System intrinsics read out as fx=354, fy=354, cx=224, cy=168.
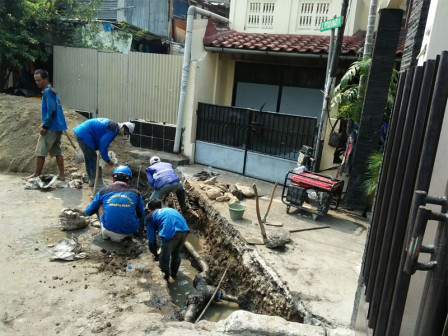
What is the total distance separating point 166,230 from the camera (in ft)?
15.3

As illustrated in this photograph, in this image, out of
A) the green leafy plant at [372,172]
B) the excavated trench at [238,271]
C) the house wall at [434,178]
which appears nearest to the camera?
the house wall at [434,178]

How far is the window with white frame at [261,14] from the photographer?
10.2 m

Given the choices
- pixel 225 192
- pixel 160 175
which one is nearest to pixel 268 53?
pixel 225 192

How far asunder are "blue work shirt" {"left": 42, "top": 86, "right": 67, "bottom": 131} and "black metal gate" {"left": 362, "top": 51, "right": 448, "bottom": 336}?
609 centimetres

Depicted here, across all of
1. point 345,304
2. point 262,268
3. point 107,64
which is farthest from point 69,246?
point 107,64

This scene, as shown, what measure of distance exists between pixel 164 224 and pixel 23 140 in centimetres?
518

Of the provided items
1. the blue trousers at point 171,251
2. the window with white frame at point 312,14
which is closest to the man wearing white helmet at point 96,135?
the blue trousers at point 171,251

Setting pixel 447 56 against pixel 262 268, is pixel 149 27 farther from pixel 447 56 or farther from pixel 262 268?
pixel 447 56

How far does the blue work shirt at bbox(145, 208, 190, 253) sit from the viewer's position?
4.66 meters

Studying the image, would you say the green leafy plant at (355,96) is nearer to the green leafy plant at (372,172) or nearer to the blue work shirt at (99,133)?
the green leafy plant at (372,172)

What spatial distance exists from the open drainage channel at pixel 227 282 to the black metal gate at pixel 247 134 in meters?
2.58

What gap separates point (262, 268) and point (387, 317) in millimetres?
2957

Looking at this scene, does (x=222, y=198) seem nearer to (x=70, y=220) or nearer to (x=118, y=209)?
(x=118, y=209)

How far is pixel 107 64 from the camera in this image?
35.5 ft
